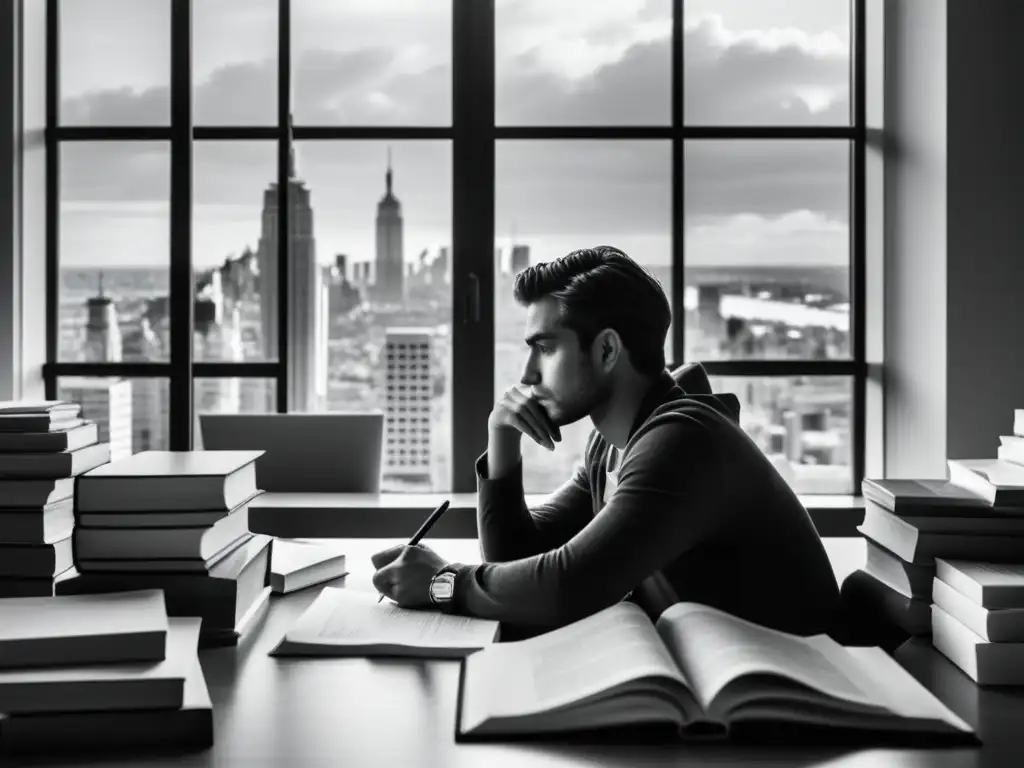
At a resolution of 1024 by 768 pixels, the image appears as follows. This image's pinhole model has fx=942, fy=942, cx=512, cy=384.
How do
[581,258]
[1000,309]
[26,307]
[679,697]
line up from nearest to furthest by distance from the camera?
1. [679,697]
2. [581,258]
3. [1000,309]
4. [26,307]

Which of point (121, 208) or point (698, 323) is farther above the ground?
point (121, 208)

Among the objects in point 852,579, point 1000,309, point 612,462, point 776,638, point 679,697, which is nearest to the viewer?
point 679,697

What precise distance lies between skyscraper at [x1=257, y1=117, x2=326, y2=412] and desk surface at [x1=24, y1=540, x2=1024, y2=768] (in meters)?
2.94

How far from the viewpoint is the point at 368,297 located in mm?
3992

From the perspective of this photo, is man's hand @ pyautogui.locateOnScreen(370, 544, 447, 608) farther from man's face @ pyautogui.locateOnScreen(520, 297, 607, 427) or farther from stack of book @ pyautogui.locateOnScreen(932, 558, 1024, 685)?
stack of book @ pyautogui.locateOnScreen(932, 558, 1024, 685)

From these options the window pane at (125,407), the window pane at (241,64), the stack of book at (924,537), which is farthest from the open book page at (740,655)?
the window pane at (241,64)

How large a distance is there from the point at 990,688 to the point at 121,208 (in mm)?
3898

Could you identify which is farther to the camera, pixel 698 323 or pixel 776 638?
pixel 698 323

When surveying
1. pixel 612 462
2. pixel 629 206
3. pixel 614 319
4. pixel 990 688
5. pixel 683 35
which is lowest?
pixel 990 688

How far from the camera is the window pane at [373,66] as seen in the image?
3.96 meters

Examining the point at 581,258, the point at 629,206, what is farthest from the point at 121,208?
the point at 581,258

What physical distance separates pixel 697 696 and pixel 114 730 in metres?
0.51

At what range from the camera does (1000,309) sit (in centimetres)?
342

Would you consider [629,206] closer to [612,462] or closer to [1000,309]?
[1000,309]
